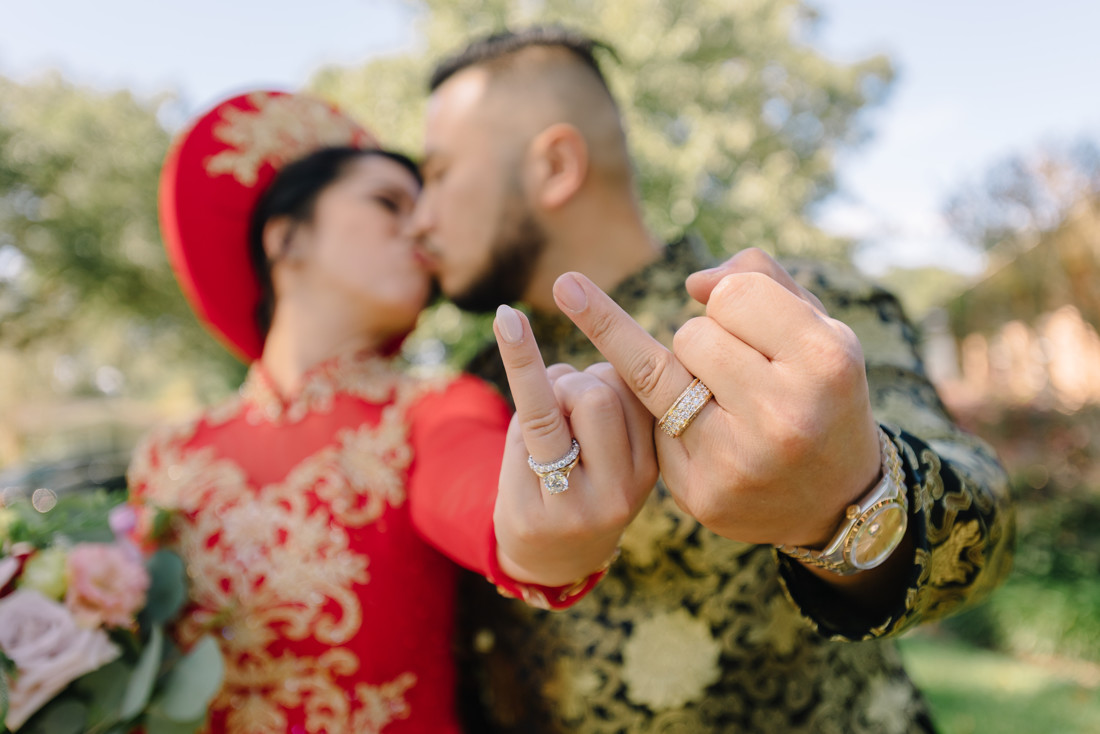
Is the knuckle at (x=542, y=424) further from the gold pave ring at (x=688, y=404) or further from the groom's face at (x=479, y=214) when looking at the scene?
the groom's face at (x=479, y=214)

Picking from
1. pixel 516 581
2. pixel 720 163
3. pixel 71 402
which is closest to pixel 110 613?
pixel 516 581

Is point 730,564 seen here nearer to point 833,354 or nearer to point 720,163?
point 833,354

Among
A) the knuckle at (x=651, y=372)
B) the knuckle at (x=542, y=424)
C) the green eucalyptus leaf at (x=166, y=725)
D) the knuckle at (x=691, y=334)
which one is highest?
the knuckle at (x=691, y=334)

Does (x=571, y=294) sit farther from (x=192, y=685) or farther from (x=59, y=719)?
(x=59, y=719)

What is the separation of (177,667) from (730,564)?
1185mm

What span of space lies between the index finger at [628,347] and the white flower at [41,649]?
117 cm

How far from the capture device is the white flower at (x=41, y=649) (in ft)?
3.97

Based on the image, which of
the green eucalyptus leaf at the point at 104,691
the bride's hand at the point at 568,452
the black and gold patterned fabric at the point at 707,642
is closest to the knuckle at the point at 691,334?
the bride's hand at the point at 568,452

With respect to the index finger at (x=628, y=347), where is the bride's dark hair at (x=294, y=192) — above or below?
below

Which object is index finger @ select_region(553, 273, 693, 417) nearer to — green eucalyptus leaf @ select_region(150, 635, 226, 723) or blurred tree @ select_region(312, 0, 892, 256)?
green eucalyptus leaf @ select_region(150, 635, 226, 723)

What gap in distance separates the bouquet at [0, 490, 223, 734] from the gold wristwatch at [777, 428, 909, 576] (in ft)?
3.83

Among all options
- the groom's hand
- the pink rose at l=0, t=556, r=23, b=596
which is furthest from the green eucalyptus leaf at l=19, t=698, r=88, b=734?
the groom's hand

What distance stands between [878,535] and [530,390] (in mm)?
476

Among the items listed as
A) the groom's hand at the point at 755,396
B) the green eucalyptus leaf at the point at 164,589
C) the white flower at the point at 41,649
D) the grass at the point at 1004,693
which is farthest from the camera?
the grass at the point at 1004,693
